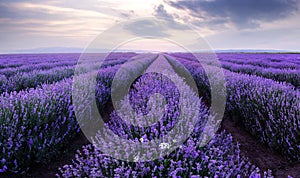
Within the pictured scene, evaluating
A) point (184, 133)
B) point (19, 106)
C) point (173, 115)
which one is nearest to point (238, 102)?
point (173, 115)

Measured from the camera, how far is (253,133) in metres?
4.20

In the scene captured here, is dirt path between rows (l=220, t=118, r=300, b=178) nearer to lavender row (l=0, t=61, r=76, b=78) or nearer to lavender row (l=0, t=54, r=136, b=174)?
lavender row (l=0, t=54, r=136, b=174)

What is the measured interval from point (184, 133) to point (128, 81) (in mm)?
5482

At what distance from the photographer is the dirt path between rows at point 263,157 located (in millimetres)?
3133

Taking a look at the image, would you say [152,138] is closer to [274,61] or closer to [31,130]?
[31,130]

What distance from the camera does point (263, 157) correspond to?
3.59m

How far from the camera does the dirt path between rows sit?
3.13 metres

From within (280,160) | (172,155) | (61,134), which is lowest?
(280,160)

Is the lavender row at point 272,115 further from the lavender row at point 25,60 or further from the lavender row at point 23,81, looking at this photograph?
the lavender row at point 25,60

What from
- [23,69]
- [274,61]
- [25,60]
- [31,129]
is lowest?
[31,129]

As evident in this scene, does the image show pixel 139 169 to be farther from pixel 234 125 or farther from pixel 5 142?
pixel 234 125

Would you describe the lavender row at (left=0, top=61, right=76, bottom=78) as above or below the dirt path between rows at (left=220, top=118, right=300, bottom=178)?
above

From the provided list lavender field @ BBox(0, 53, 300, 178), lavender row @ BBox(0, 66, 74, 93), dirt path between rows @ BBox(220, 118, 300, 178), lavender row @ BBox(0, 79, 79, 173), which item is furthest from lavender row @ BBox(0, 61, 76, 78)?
dirt path between rows @ BBox(220, 118, 300, 178)

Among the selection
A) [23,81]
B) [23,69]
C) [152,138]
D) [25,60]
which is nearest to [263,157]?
[152,138]
